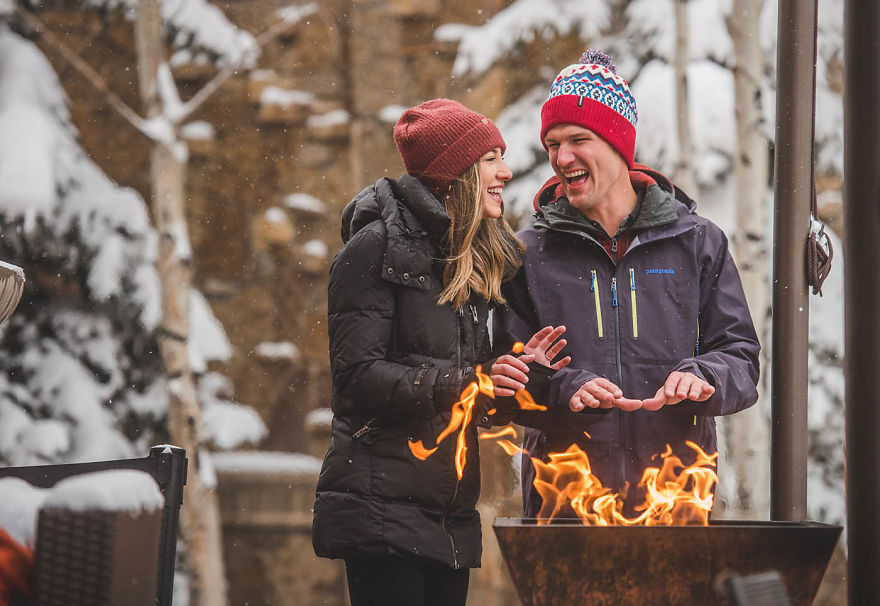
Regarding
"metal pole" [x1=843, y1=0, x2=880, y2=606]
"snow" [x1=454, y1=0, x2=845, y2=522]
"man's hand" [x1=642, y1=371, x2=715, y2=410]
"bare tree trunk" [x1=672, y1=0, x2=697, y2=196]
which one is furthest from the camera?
"snow" [x1=454, y1=0, x2=845, y2=522]

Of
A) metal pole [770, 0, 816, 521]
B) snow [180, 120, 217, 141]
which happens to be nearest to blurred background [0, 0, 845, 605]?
snow [180, 120, 217, 141]

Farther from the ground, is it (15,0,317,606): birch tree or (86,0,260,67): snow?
(86,0,260,67): snow

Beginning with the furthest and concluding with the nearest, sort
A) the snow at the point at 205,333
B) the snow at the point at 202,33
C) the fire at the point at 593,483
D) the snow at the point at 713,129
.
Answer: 1. the snow at the point at 202,33
2. the snow at the point at 205,333
3. the snow at the point at 713,129
4. the fire at the point at 593,483

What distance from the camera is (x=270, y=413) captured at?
9.24 metres

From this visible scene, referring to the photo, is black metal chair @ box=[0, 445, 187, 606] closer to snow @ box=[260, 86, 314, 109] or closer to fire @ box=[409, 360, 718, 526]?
fire @ box=[409, 360, 718, 526]

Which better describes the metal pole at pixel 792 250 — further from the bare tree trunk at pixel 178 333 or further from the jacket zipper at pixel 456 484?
the bare tree trunk at pixel 178 333

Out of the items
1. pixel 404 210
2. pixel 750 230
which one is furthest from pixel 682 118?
pixel 404 210

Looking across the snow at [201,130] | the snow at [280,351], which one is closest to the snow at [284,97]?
the snow at [201,130]

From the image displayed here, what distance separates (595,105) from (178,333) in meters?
5.88

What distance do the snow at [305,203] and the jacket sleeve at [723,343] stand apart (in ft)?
21.2

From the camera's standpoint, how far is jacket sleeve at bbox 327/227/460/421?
2.79m

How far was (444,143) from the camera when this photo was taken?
3096 millimetres

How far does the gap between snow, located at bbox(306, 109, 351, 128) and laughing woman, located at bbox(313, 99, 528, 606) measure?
634cm

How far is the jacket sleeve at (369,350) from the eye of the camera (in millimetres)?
2791
